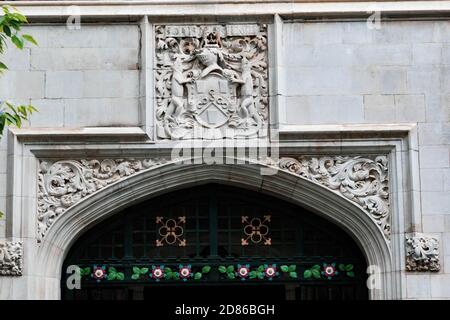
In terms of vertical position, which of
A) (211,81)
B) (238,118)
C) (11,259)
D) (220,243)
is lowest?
(11,259)

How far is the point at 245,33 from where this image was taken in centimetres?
1502

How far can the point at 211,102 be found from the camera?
14836 millimetres

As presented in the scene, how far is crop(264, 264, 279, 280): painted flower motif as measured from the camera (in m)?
15.0

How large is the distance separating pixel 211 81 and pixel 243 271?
2.24 m

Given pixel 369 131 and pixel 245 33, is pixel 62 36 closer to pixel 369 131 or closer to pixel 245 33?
pixel 245 33

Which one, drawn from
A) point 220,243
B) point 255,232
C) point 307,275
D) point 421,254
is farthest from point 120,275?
point 421,254

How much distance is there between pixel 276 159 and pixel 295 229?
954mm

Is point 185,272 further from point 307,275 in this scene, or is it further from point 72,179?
point 72,179

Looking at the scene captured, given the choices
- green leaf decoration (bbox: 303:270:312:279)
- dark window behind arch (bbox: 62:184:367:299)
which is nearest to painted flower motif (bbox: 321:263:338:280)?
dark window behind arch (bbox: 62:184:367:299)

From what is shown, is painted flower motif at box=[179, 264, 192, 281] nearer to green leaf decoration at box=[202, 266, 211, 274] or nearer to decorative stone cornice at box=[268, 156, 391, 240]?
green leaf decoration at box=[202, 266, 211, 274]

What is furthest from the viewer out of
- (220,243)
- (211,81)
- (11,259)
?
(220,243)

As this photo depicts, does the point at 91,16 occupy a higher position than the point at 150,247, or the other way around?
the point at 91,16
